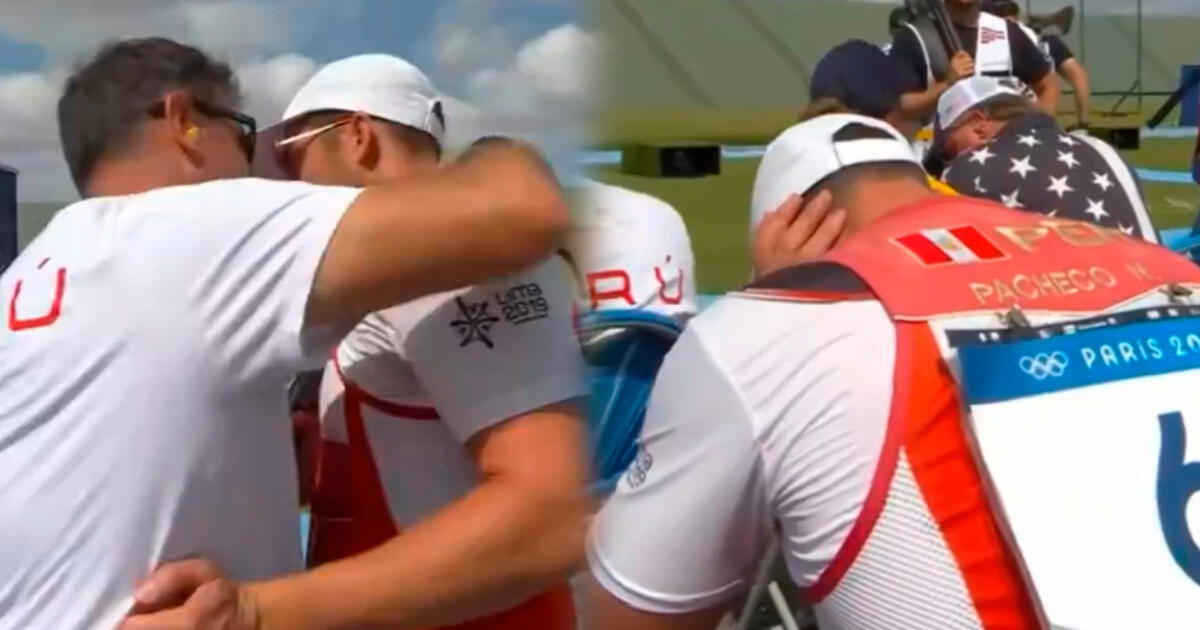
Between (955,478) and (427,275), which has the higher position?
(427,275)

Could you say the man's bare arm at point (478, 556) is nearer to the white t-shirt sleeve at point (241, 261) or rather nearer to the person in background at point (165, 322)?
the person in background at point (165, 322)

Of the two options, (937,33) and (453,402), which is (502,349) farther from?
(937,33)

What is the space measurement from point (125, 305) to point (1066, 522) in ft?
1.87

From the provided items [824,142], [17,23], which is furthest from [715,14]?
[17,23]

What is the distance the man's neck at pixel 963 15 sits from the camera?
11.4 feet

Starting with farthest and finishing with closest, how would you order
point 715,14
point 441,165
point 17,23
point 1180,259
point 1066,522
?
point 715,14
point 1180,259
point 1066,522
point 441,165
point 17,23

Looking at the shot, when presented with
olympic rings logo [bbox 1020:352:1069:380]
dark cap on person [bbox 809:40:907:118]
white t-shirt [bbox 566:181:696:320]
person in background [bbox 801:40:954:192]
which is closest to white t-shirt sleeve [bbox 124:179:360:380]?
olympic rings logo [bbox 1020:352:1069:380]

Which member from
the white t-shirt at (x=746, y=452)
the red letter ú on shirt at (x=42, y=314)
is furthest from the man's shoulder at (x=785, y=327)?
the red letter ú on shirt at (x=42, y=314)

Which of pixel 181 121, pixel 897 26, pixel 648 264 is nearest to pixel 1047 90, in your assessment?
pixel 897 26

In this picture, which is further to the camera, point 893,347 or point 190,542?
point 893,347

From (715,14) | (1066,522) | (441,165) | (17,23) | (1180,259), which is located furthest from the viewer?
(715,14)

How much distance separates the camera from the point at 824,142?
1241 mm

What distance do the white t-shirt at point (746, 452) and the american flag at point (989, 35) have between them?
253 cm

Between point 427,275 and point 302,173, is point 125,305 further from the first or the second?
point 302,173
